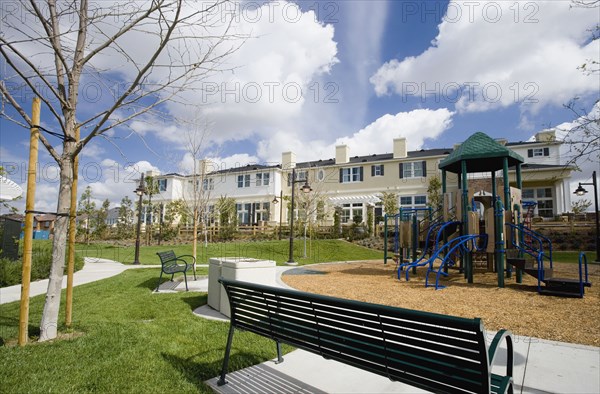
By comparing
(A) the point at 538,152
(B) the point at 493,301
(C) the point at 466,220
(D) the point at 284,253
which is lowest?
(D) the point at 284,253

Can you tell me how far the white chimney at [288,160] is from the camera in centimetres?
4172

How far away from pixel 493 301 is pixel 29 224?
8.65 meters

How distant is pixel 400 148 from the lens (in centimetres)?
3525

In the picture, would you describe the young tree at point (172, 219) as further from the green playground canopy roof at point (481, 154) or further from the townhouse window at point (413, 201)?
Answer: the green playground canopy roof at point (481, 154)

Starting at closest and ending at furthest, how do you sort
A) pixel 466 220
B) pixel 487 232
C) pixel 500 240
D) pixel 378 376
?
pixel 378 376 → pixel 500 240 → pixel 487 232 → pixel 466 220

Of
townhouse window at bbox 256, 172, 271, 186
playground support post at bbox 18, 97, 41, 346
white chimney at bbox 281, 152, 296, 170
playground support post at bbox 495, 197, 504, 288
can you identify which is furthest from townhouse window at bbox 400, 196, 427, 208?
playground support post at bbox 18, 97, 41, 346

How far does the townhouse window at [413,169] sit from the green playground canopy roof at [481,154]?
20.9 metres

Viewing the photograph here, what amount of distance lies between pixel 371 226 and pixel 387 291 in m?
21.8

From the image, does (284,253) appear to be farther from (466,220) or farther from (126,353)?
(126,353)

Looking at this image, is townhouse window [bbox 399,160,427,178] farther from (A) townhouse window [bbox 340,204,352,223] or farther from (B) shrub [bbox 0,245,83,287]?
(B) shrub [bbox 0,245,83,287]

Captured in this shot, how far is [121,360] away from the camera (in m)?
3.90

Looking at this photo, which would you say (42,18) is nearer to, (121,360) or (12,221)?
(121,360)

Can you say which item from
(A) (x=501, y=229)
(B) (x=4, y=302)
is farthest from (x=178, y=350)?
(A) (x=501, y=229)

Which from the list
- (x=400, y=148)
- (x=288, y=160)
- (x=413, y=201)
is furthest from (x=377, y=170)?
(x=288, y=160)
